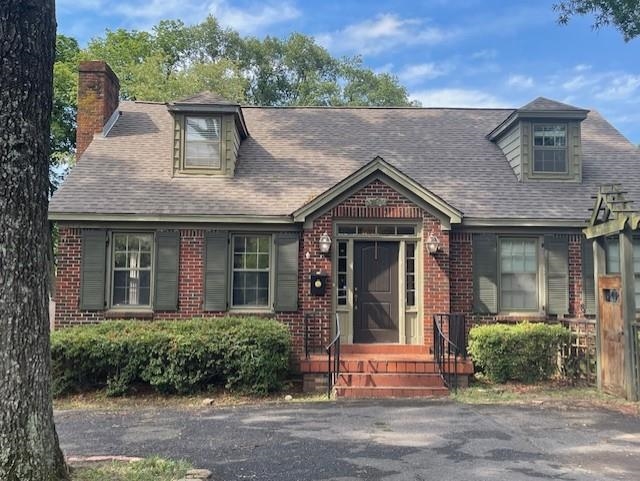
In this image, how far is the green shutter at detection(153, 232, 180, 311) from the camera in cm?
1053

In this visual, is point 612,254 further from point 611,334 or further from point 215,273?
point 215,273

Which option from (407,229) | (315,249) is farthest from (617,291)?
(315,249)

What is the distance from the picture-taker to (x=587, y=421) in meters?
7.29

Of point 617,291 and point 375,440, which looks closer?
point 375,440

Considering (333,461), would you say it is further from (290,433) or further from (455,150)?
(455,150)

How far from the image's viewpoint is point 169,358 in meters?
8.94

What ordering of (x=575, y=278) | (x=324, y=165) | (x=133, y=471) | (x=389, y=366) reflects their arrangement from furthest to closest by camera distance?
(x=324, y=165)
(x=575, y=278)
(x=389, y=366)
(x=133, y=471)

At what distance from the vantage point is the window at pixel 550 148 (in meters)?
12.3

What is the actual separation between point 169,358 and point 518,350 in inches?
236

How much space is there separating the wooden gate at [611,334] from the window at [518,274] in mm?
1782

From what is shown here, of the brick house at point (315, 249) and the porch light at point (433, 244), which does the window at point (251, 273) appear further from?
the porch light at point (433, 244)

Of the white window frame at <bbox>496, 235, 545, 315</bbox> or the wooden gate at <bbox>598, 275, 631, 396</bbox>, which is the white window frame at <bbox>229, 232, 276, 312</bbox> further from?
the wooden gate at <bbox>598, 275, 631, 396</bbox>

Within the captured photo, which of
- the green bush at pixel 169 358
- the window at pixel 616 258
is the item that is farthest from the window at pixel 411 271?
the window at pixel 616 258

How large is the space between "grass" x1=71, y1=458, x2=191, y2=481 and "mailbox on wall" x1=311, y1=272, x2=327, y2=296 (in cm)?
554
